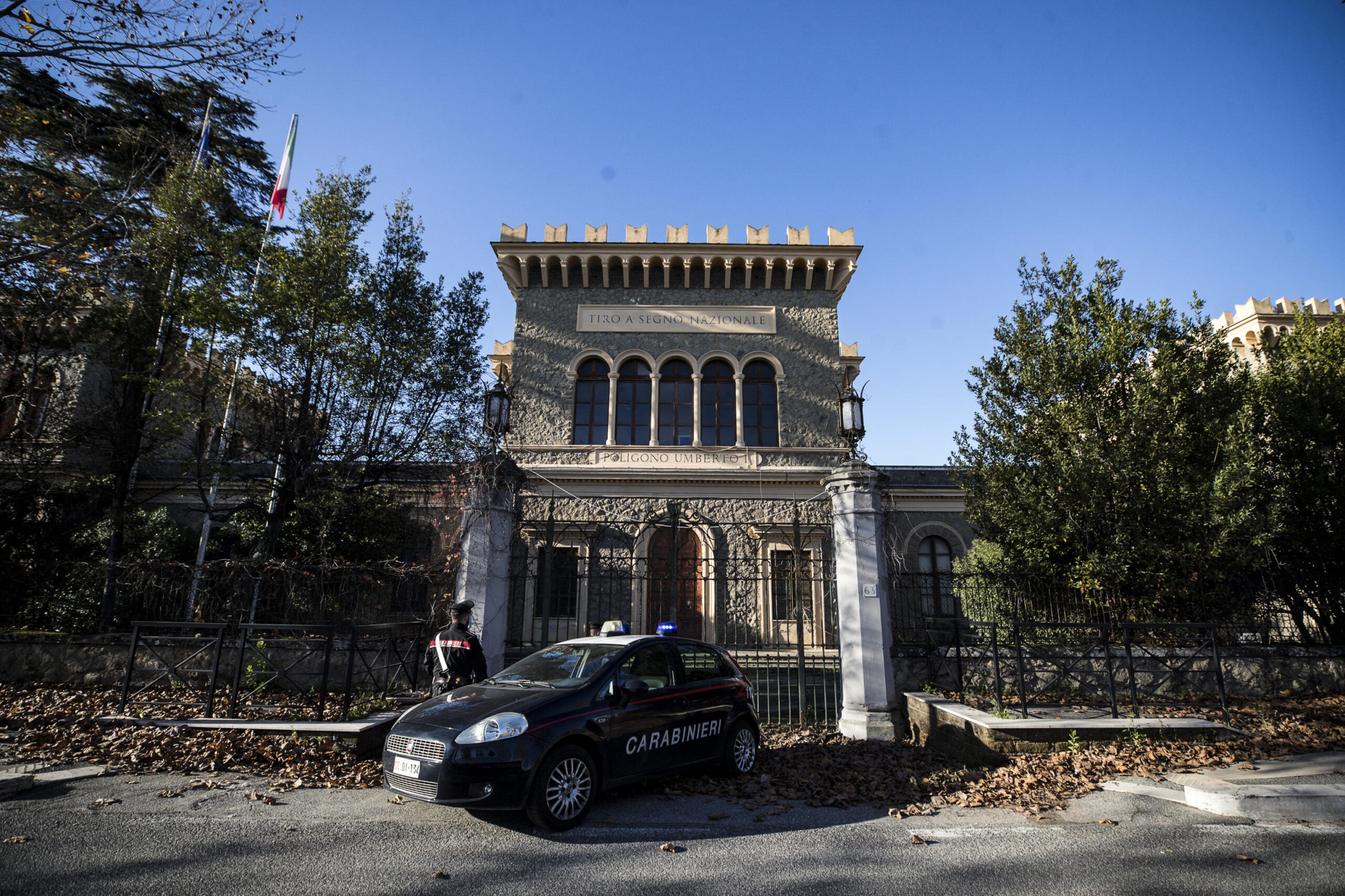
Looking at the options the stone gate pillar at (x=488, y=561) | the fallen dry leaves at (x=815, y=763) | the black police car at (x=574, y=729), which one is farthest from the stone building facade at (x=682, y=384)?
the black police car at (x=574, y=729)

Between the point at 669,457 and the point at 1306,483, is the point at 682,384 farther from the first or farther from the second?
the point at 1306,483

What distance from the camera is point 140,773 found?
606 centimetres

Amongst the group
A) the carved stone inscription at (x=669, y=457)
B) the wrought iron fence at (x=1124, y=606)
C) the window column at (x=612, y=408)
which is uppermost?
the window column at (x=612, y=408)

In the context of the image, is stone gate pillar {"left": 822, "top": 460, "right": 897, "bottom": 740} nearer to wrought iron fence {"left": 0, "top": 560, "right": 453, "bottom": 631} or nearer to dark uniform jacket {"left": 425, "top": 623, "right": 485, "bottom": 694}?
dark uniform jacket {"left": 425, "top": 623, "right": 485, "bottom": 694}

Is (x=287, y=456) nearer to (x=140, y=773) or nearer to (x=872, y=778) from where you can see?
(x=140, y=773)

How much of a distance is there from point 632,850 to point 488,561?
15.3ft

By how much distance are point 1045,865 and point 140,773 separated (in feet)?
25.6

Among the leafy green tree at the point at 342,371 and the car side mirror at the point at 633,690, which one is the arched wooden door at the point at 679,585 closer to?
the leafy green tree at the point at 342,371

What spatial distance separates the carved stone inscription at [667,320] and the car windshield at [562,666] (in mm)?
14477

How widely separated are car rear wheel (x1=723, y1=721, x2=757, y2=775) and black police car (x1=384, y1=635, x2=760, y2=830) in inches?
0.5

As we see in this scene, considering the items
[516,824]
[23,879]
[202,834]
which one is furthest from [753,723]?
[23,879]

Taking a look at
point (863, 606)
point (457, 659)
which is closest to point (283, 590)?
point (457, 659)

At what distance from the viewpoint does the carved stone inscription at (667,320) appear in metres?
19.6

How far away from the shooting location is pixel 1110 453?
10.8 meters
